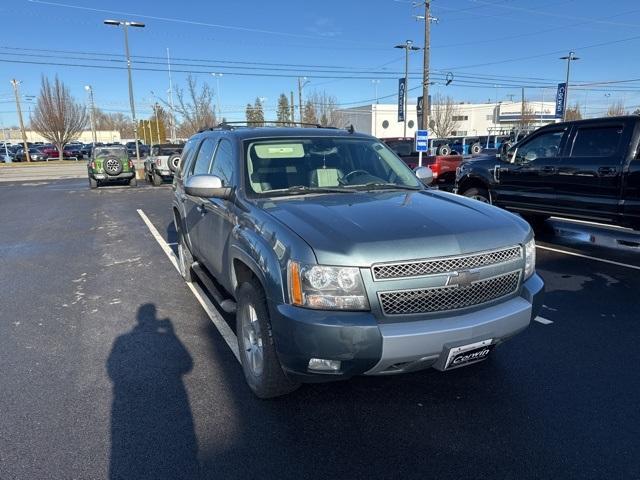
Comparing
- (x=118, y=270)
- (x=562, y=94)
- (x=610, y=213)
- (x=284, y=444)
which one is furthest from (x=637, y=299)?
(x=562, y=94)

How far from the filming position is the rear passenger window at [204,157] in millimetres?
4615

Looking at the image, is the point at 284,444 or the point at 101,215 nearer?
the point at 284,444

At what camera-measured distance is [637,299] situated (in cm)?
506

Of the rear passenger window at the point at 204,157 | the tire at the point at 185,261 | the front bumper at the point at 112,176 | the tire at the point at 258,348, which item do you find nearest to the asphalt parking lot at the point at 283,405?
the tire at the point at 258,348

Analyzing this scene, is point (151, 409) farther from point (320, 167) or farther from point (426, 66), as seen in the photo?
point (426, 66)

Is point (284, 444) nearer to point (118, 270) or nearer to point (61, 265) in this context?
point (118, 270)

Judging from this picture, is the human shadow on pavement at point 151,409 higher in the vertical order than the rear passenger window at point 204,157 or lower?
lower

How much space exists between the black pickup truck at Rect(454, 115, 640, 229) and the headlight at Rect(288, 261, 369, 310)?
18.5 feet

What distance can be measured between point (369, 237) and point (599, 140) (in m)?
5.97

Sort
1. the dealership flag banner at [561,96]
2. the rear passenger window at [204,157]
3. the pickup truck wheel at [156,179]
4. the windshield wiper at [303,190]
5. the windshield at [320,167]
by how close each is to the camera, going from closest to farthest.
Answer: the windshield wiper at [303,190] → the windshield at [320,167] → the rear passenger window at [204,157] → the pickup truck wheel at [156,179] → the dealership flag banner at [561,96]

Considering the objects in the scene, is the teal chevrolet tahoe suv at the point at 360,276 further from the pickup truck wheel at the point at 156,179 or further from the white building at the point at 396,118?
the white building at the point at 396,118

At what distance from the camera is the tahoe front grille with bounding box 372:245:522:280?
8.30ft

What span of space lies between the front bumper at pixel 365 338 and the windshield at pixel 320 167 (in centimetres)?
136

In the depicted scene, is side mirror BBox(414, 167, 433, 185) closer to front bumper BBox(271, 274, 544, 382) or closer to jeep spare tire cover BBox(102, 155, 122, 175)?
front bumper BBox(271, 274, 544, 382)
